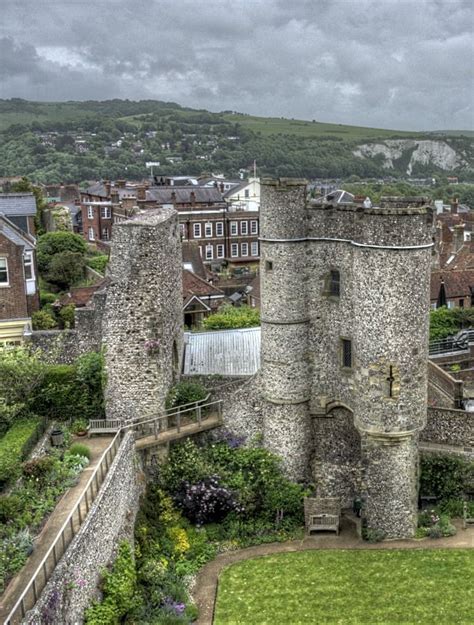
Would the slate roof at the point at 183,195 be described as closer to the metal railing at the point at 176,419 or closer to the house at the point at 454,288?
the house at the point at 454,288

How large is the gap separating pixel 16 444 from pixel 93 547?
6.50 metres

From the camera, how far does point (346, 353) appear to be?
75.6 feet

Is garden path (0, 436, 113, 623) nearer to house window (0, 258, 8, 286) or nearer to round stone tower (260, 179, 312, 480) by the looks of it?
round stone tower (260, 179, 312, 480)

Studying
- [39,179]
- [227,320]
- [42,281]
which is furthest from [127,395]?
[39,179]

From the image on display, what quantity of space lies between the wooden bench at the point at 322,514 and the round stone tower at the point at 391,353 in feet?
3.45

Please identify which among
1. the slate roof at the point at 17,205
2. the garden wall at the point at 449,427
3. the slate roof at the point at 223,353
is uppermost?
the slate roof at the point at 17,205

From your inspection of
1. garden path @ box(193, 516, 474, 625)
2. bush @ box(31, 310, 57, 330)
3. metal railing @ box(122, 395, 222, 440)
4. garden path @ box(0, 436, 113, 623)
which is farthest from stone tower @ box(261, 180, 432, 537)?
bush @ box(31, 310, 57, 330)

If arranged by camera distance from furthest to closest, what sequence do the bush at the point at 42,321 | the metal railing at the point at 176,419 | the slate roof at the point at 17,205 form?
the slate roof at the point at 17,205 < the bush at the point at 42,321 < the metal railing at the point at 176,419

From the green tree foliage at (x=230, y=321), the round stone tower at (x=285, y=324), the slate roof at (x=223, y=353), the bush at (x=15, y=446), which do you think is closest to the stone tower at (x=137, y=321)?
the bush at (x=15, y=446)

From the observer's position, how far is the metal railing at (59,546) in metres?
12.1

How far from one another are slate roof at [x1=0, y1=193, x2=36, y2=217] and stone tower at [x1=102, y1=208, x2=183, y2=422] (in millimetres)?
22549

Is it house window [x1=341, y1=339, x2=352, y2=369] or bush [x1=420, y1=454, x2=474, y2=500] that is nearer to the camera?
house window [x1=341, y1=339, x2=352, y2=369]

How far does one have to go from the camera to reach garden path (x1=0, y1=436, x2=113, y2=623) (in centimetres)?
1355

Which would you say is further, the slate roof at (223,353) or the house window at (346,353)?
the slate roof at (223,353)
